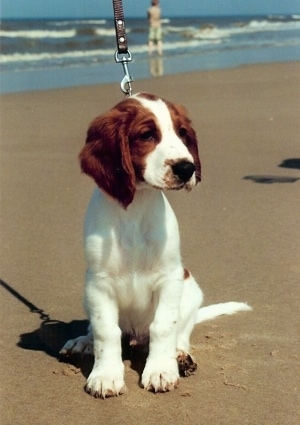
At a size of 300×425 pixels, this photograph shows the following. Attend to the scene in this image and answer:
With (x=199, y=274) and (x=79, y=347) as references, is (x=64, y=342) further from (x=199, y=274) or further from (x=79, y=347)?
(x=199, y=274)

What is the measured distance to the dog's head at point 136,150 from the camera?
10.2 ft

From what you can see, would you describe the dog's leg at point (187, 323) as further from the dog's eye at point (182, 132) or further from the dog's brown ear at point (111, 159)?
the dog's eye at point (182, 132)

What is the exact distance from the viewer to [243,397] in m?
3.30

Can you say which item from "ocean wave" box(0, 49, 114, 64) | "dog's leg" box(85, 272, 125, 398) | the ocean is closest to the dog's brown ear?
"dog's leg" box(85, 272, 125, 398)

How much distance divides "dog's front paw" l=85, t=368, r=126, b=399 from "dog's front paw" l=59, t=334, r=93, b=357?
338mm

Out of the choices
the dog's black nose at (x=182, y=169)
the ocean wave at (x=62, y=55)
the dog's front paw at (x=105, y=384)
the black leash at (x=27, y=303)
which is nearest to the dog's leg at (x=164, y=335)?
the dog's front paw at (x=105, y=384)

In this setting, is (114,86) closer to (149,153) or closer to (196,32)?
(149,153)

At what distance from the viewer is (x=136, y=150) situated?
10.5ft

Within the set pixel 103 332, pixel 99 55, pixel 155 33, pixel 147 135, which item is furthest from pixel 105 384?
pixel 155 33

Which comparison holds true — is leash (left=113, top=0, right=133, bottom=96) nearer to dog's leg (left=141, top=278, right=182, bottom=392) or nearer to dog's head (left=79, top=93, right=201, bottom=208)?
dog's head (left=79, top=93, right=201, bottom=208)

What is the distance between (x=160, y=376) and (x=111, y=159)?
0.94 m

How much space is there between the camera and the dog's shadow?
12.2 feet

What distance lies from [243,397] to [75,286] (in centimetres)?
173

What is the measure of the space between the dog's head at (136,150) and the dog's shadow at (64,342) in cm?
87
